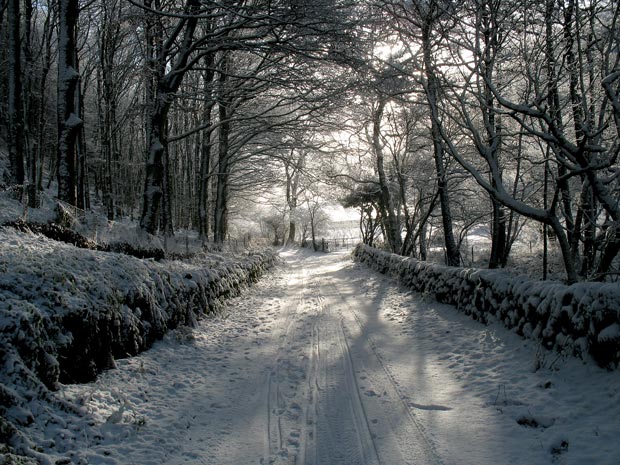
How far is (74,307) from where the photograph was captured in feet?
12.6

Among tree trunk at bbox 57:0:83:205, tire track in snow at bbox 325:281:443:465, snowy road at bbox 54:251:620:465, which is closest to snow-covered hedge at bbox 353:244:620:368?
snowy road at bbox 54:251:620:465

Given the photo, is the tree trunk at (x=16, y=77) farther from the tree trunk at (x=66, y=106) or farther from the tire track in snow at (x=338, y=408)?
the tire track in snow at (x=338, y=408)

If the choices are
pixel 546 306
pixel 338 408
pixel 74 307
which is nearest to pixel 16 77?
pixel 74 307

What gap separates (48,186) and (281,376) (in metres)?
22.6

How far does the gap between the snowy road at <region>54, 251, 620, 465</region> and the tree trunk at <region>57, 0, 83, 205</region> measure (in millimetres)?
4314

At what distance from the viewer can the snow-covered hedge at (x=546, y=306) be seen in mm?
3920

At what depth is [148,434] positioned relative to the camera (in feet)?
11.3

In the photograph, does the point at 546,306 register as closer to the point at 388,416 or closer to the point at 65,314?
the point at 388,416

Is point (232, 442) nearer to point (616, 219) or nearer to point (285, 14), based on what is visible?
point (616, 219)

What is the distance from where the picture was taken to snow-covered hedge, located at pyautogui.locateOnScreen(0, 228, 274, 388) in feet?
10.7

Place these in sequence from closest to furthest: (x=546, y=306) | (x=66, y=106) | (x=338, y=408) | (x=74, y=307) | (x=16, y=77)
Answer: (x=74, y=307) < (x=338, y=408) < (x=546, y=306) < (x=66, y=106) < (x=16, y=77)

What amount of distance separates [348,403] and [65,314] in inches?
115

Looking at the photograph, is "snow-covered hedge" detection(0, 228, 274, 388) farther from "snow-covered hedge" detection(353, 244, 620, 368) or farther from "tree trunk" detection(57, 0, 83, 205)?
"snow-covered hedge" detection(353, 244, 620, 368)

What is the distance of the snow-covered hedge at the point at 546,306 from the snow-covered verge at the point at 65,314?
4998 millimetres
